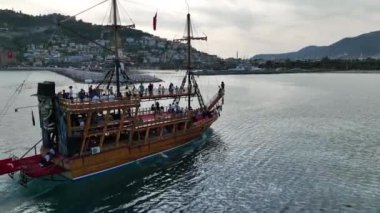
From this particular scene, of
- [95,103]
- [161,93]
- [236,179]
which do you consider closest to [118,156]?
[95,103]

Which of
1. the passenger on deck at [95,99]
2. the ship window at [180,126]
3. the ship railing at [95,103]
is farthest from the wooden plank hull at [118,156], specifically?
the passenger on deck at [95,99]

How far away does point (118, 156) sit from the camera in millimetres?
32219

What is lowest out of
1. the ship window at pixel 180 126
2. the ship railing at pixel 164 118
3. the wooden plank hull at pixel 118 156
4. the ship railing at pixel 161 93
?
the wooden plank hull at pixel 118 156

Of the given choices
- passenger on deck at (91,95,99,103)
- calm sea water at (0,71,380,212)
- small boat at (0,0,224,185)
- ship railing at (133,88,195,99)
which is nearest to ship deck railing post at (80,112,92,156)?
small boat at (0,0,224,185)

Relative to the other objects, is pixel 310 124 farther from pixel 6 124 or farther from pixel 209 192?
pixel 6 124

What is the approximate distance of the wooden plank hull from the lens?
29.2m

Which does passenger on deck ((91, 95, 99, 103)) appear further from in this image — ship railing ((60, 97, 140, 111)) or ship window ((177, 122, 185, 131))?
ship window ((177, 122, 185, 131))

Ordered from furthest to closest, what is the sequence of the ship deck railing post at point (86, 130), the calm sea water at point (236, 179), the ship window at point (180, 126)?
the ship window at point (180, 126), the ship deck railing post at point (86, 130), the calm sea water at point (236, 179)

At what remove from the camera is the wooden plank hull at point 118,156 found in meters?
29.2

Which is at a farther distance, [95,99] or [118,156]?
[118,156]

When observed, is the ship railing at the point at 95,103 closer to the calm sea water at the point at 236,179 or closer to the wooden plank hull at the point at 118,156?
the wooden plank hull at the point at 118,156

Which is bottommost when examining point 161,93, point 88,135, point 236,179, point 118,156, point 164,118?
point 236,179

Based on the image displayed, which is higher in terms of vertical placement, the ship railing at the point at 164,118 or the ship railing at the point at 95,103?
the ship railing at the point at 95,103

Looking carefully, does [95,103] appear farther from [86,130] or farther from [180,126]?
[180,126]
